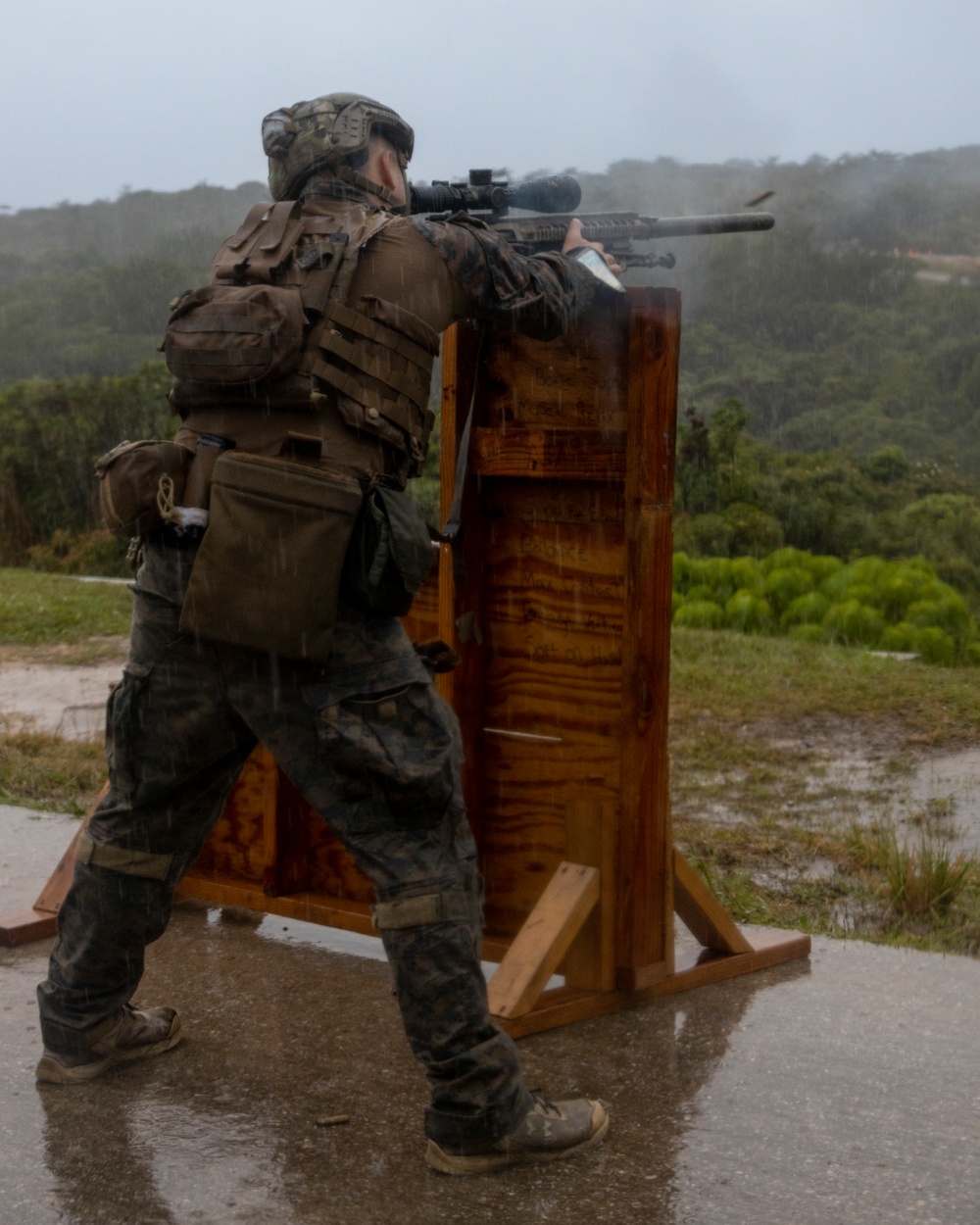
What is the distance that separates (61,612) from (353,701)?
7.65 m

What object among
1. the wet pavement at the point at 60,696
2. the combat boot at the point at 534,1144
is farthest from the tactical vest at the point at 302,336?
the wet pavement at the point at 60,696

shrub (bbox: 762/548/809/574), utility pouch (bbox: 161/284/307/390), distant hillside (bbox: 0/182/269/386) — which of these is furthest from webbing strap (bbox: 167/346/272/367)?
distant hillside (bbox: 0/182/269/386)

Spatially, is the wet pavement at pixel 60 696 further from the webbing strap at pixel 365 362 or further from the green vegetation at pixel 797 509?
the green vegetation at pixel 797 509

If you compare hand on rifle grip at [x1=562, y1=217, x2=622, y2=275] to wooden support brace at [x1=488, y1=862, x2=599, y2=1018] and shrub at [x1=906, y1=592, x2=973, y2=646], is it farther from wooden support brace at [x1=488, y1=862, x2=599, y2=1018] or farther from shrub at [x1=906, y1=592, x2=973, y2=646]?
shrub at [x1=906, y1=592, x2=973, y2=646]

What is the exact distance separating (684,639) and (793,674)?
1.20 metres

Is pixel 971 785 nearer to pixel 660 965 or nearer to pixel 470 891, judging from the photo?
pixel 660 965

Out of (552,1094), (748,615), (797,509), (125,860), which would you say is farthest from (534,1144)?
(797,509)

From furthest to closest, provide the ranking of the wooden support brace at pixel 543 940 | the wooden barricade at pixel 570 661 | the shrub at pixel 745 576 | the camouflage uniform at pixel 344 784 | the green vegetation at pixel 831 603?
1. the shrub at pixel 745 576
2. the green vegetation at pixel 831 603
3. the wooden barricade at pixel 570 661
4. the wooden support brace at pixel 543 940
5. the camouflage uniform at pixel 344 784

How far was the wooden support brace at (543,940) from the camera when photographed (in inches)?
133

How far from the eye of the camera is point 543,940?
3432 mm

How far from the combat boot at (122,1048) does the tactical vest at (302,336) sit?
135 cm

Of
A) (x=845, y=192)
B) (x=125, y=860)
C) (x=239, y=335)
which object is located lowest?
(x=125, y=860)

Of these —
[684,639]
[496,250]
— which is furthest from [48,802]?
[684,639]

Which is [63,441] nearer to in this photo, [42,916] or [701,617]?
[701,617]
